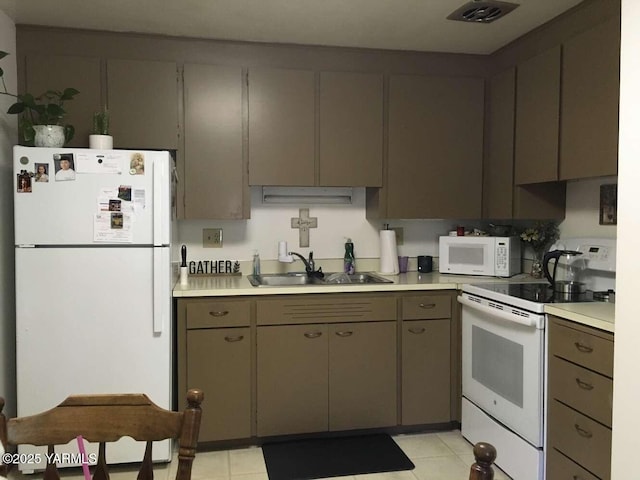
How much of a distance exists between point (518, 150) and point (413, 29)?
93 cm

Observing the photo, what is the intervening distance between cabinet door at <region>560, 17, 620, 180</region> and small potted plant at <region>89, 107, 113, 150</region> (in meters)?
2.31

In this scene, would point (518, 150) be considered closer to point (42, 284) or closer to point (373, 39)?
point (373, 39)

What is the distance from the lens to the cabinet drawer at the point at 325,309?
9.30ft

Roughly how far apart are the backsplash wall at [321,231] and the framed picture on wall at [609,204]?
29cm

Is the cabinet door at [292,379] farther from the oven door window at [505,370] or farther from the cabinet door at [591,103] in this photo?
Result: the cabinet door at [591,103]

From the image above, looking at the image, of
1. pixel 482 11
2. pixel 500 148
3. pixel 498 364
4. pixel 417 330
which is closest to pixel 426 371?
pixel 417 330

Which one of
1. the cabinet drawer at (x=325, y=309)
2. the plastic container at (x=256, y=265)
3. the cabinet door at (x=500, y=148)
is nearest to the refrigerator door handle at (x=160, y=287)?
the cabinet drawer at (x=325, y=309)

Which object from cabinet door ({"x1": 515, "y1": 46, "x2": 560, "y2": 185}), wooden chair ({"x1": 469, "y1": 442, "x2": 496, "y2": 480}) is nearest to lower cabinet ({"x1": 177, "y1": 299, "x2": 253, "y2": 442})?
cabinet door ({"x1": 515, "y1": 46, "x2": 560, "y2": 185})

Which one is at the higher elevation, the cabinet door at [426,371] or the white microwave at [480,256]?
the white microwave at [480,256]

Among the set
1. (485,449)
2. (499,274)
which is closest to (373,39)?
(499,274)

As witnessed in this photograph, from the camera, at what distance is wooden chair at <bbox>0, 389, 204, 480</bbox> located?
1185 mm

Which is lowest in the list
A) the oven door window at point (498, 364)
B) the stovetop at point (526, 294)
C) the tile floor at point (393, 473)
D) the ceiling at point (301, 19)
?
the tile floor at point (393, 473)

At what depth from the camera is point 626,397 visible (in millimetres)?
1712

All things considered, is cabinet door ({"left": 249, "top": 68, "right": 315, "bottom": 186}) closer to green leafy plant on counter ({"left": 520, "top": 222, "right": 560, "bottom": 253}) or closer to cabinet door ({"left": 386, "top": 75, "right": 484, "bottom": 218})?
cabinet door ({"left": 386, "top": 75, "right": 484, "bottom": 218})
